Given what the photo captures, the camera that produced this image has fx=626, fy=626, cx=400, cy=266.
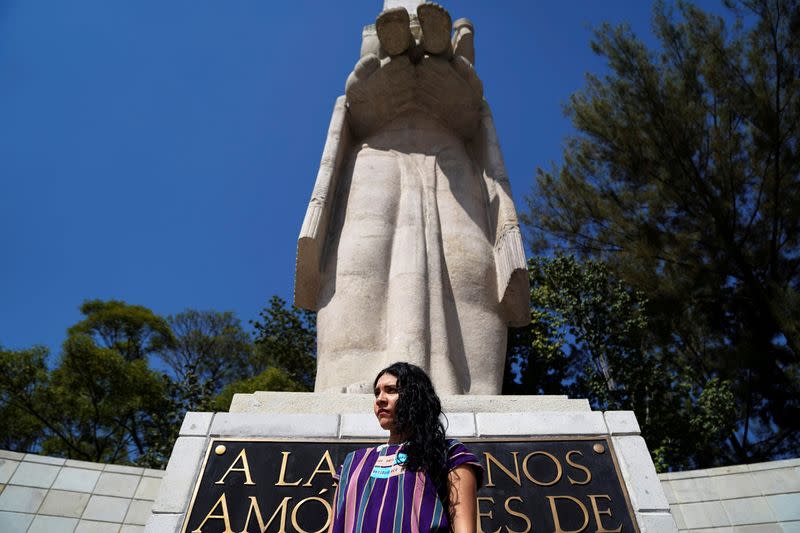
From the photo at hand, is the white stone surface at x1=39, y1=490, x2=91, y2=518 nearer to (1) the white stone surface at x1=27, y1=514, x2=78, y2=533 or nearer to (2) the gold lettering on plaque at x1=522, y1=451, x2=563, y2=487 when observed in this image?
(1) the white stone surface at x1=27, y1=514, x2=78, y2=533

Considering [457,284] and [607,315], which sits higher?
[607,315]

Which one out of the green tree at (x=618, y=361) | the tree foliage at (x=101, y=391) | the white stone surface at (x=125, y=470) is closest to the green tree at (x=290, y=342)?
the tree foliage at (x=101, y=391)

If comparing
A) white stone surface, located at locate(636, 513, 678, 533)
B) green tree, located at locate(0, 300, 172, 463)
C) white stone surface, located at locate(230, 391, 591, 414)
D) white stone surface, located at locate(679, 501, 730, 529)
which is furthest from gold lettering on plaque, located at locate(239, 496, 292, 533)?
green tree, located at locate(0, 300, 172, 463)

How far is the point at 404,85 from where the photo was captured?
209 inches

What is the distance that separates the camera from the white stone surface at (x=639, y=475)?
2.64 metres

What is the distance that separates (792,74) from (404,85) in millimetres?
9361

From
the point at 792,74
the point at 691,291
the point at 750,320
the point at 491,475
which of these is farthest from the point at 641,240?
the point at 491,475

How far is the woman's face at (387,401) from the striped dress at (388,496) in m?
0.07

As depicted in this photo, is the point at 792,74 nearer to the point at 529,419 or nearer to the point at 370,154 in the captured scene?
the point at 370,154

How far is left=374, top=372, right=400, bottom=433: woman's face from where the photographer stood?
1931 millimetres

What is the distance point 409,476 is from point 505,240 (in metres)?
2.77

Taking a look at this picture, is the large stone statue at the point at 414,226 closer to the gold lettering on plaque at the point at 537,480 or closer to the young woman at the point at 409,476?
the gold lettering on plaque at the point at 537,480

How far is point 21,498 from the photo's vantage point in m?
4.28

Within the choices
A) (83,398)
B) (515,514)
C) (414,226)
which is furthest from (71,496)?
(83,398)
